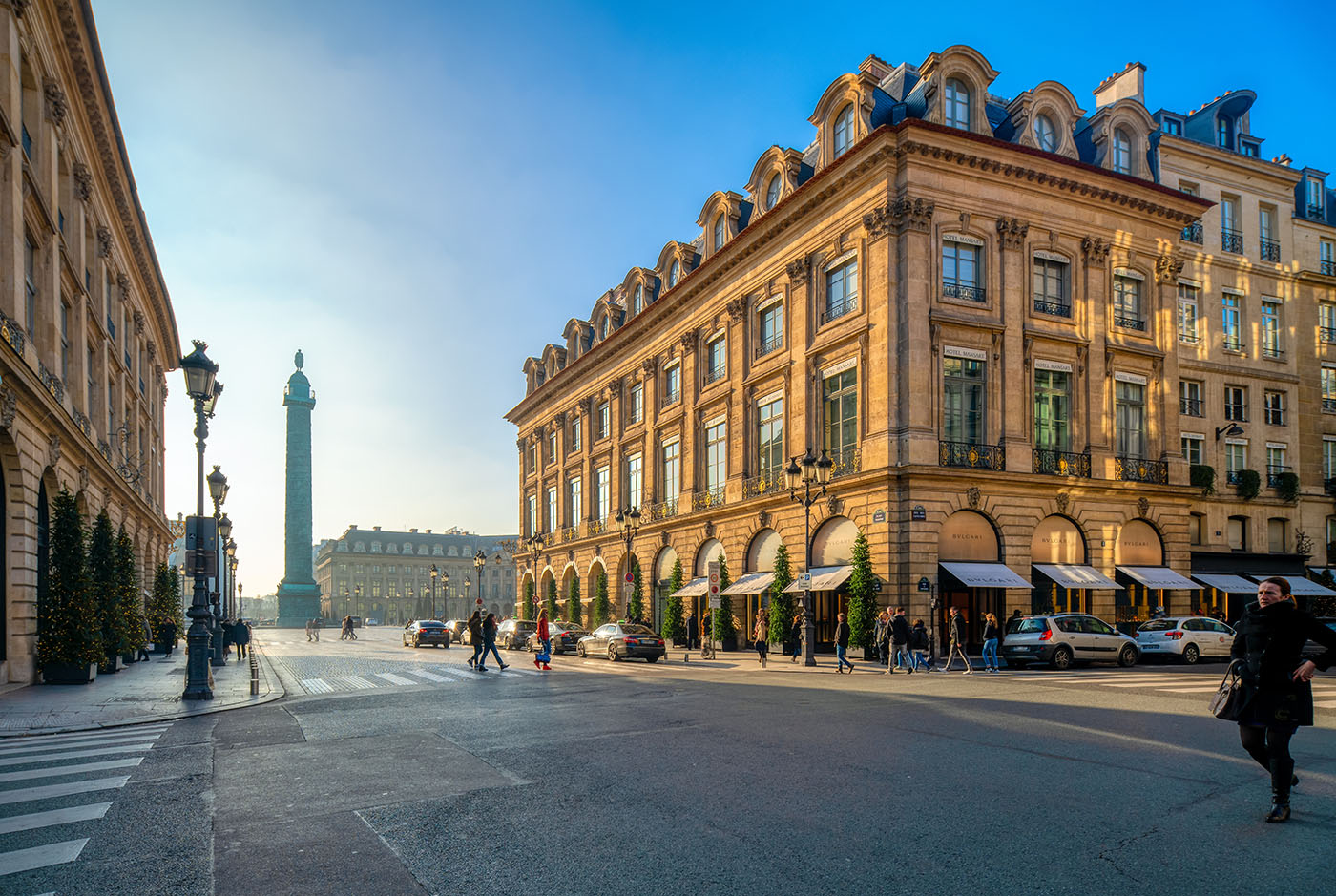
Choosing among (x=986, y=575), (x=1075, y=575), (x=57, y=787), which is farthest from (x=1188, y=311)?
(x=57, y=787)

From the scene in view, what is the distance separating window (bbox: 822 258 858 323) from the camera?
32312mm

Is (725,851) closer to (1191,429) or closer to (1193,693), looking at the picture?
(1193,693)

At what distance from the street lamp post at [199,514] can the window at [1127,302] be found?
30.3m

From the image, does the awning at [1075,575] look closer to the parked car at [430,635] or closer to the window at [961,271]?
the window at [961,271]

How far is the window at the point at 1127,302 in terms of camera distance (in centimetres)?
3403

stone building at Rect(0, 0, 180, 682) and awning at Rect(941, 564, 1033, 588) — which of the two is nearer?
stone building at Rect(0, 0, 180, 682)

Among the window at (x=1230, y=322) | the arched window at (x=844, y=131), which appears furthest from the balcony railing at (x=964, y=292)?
the window at (x=1230, y=322)

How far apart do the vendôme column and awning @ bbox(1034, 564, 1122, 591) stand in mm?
86974

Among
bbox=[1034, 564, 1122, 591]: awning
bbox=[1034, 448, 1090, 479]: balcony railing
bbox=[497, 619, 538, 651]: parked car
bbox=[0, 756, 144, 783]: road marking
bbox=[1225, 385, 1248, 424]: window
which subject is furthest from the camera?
bbox=[497, 619, 538, 651]: parked car

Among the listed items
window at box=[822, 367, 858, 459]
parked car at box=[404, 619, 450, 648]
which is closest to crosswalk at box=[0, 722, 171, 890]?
window at box=[822, 367, 858, 459]

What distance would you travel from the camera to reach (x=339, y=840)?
21.4ft

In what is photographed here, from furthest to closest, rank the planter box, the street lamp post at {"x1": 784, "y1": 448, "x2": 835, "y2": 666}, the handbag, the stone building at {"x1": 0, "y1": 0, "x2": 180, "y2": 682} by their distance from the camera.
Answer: the street lamp post at {"x1": 784, "y1": 448, "x2": 835, "y2": 666} < the planter box < the stone building at {"x1": 0, "y1": 0, "x2": 180, "y2": 682} < the handbag

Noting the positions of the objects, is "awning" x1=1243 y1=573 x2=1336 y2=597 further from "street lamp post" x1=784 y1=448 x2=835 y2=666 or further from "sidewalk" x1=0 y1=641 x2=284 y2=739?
"sidewalk" x1=0 y1=641 x2=284 y2=739

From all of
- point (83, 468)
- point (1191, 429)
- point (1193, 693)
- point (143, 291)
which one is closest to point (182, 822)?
point (1193, 693)
